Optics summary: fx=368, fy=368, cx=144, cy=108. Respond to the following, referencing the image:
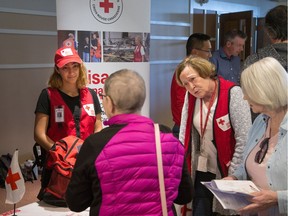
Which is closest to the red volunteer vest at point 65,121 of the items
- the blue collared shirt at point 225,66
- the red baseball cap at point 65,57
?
the red baseball cap at point 65,57

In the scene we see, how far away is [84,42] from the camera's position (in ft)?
9.48

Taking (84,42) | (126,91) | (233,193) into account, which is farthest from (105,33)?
(233,193)

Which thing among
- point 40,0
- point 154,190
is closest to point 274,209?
point 154,190

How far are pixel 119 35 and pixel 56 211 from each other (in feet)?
5.55

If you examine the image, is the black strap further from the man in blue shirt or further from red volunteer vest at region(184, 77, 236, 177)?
the man in blue shirt

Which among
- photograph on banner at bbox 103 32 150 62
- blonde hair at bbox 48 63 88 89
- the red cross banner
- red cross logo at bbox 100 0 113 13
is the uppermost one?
red cross logo at bbox 100 0 113 13

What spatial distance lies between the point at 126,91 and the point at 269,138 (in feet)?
2.12

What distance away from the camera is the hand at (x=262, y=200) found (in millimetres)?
1378

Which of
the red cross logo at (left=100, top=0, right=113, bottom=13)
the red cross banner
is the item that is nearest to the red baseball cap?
the red cross banner

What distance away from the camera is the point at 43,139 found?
207cm

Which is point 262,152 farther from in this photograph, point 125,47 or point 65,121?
point 125,47

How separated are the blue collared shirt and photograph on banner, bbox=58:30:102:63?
155 centimetres

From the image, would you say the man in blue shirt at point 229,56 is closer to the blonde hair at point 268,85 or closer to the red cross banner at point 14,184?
the blonde hair at point 268,85

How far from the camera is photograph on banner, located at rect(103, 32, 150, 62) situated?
3006mm
